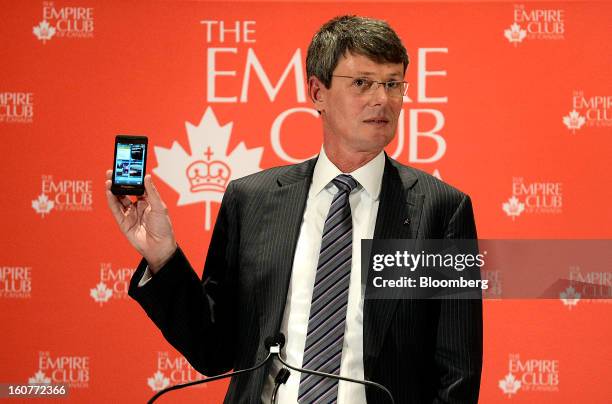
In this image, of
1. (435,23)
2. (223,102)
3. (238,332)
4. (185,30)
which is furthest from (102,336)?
(435,23)

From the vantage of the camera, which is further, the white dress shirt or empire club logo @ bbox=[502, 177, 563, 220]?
empire club logo @ bbox=[502, 177, 563, 220]

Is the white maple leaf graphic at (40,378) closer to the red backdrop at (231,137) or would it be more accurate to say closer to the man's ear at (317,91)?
the red backdrop at (231,137)

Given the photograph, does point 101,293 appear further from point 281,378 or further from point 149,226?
point 281,378

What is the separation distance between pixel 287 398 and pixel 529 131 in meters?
1.82

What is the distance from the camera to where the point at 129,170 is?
1735 mm

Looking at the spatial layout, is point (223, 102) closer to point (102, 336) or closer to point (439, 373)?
point (102, 336)

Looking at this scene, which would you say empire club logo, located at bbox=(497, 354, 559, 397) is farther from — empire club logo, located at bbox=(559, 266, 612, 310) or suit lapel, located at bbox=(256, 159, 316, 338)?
suit lapel, located at bbox=(256, 159, 316, 338)

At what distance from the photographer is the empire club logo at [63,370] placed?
3.31 metres

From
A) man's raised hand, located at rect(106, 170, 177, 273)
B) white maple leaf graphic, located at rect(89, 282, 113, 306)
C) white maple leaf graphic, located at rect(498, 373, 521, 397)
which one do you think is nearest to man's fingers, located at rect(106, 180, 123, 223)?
man's raised hand, located at rect(106, 170, 177, 273)

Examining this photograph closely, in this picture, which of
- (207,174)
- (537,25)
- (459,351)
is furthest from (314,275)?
(537,25)

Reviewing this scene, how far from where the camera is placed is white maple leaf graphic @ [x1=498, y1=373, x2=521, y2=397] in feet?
10.7

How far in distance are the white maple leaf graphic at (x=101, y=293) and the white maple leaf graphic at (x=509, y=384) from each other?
1.56 meters

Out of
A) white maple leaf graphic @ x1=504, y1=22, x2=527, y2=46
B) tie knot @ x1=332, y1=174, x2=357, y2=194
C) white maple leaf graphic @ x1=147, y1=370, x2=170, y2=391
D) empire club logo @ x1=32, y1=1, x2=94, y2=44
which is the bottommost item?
white maple leaf graphic @ x1=147, y1=370, x2=170, y2=391

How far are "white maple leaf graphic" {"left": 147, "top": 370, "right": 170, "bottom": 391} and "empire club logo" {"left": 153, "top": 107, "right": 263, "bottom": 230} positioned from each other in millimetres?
676
